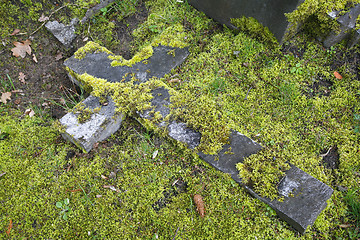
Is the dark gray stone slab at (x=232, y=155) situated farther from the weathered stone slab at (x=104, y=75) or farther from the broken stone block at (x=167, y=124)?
the weathered stone slab at (x=104, y=75)

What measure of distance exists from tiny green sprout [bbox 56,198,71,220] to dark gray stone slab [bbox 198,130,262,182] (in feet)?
5.35

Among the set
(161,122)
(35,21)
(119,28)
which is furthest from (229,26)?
(35,21)

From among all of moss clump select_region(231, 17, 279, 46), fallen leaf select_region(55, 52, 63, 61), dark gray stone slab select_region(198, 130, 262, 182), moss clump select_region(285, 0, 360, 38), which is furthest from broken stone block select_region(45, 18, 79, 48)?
moss clump select_region(285, 0, 360, 38)

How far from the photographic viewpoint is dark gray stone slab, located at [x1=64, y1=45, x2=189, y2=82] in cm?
358

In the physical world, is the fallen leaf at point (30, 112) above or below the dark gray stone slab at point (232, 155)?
below

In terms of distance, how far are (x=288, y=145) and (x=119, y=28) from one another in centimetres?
332

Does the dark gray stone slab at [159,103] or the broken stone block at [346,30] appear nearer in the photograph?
the dark gray stone slab at [159,103]

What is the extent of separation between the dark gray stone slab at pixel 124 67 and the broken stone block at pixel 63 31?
73cm

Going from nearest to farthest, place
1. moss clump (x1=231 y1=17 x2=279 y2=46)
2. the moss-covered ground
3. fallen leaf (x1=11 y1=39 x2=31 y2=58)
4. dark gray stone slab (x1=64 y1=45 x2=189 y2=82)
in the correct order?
1. the moss-covered ground
2. dark gray stone slab (x1=64 y1=45 x2=189 y2=82)
3. moss clump (x1=231 y1=17 x2=279 y2=46)
4. fallen leaf (x1=11 y1=39 x2=31 y2=58)

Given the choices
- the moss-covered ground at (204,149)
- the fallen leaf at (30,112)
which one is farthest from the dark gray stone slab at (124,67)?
the fallen leaf at (30,112)

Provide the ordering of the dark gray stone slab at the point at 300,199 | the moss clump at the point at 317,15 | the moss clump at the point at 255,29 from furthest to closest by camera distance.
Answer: the moss clump at the point at 255,29, the moss clump at the point at 317,15, the dark gray stone slab at the point at 300,199

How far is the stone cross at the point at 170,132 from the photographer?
2.67 m

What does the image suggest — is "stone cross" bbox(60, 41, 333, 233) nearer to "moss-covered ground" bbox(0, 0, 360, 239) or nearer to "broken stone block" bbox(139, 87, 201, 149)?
"broken stone block" bbox(139, 87, 201, 149)

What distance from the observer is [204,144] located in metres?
3.02
